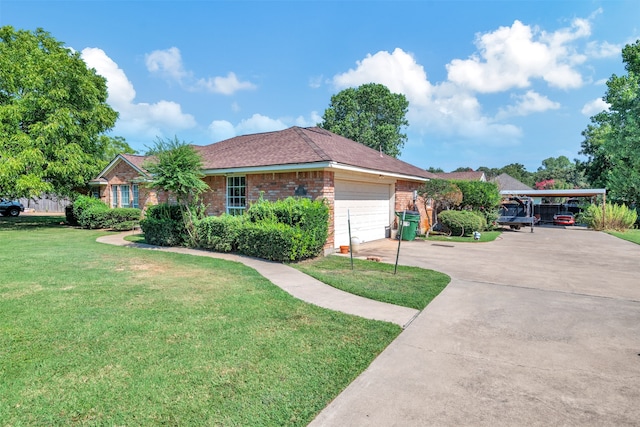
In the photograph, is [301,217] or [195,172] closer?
[301,217]

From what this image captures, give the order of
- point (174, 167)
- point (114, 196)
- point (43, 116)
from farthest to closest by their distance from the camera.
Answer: point (114, 196)
point (43, 116)
point (174, 167)

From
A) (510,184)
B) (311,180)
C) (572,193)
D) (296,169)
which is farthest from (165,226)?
(510,184)

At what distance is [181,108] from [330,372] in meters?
25.3

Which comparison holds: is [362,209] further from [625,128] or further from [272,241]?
[625,128]

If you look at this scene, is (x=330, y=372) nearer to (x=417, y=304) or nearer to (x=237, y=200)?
(x=417, y=304)

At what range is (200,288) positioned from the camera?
6219 millimetres

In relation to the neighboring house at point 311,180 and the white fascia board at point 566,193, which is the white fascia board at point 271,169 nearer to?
the neighboring house at point 311,180

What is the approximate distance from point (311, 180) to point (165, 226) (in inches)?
217

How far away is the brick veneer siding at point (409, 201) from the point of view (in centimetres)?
1520

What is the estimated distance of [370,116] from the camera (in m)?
42.7

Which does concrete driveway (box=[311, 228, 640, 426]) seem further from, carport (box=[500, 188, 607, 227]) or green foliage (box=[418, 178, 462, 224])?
carport (box=[500, 188, 607, 227])

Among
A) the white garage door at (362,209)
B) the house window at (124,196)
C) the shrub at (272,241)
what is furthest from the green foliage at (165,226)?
the house window at (124,196)

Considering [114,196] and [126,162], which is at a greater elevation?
[126,162]

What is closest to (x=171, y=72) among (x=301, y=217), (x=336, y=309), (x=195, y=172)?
(x=195, y=172)
